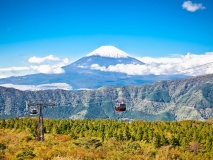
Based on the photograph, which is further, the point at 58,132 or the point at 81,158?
the point at 58,132

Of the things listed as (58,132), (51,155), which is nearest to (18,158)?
(51,155)

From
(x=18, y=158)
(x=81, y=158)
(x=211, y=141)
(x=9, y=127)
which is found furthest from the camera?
(x=9, y=127)

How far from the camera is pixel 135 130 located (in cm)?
12662

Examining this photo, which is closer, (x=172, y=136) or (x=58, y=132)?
(x=172, y=136)

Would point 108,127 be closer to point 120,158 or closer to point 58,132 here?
point 58,132

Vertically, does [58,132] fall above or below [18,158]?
below

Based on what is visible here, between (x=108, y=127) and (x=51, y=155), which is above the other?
(x=51, y=155)

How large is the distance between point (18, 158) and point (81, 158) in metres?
5.61

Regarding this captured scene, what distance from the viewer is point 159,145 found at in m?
114

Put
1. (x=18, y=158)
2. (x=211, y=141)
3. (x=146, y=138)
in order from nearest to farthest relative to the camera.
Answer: (x=18, y=158) < (x=211, y=141) < (x=146, y=138)

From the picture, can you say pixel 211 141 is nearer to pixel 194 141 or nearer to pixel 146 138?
pixel 194 141

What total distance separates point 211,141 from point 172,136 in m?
14.0

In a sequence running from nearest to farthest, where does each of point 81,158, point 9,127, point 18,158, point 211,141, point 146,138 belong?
point 81,158
point 18,158
point 211,141
point 146,138
point 9,127

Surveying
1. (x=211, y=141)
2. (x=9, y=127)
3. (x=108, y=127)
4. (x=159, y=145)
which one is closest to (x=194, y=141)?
(x=211, y=141)
